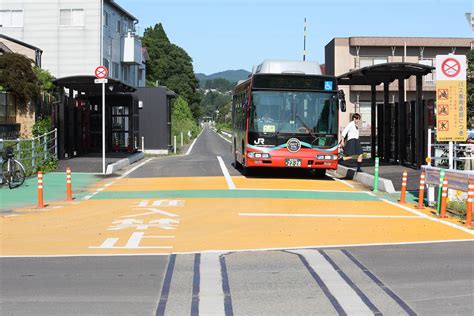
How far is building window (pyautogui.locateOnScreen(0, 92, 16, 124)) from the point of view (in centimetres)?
2378

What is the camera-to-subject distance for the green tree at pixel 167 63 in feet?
372

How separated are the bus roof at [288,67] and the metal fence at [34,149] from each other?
26.0ft

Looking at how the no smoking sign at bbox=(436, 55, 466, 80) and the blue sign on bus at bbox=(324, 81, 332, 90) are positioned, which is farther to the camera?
the blue sign on bus at bbox=(324, 81, 332, 90)

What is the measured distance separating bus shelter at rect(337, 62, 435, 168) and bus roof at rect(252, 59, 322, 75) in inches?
77.0

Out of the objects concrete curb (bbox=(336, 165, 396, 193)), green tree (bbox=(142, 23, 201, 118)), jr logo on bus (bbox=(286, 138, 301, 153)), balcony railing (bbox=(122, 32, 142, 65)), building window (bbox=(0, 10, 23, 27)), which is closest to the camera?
concrete curb (bbox=(336, 165, 396, 193))

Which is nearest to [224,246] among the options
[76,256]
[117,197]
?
[76,256]

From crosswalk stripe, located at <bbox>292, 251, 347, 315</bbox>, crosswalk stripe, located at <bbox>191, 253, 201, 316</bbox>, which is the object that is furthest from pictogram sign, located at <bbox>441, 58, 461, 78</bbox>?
crosswalk stripe, located at <bbox>191, 253, 201, 316</bbox>

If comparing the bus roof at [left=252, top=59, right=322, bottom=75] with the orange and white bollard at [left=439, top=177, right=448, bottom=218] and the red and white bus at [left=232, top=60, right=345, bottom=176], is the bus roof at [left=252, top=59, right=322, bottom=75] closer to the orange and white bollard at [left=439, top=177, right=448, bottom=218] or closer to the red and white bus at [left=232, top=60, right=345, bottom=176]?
the red and white bus at [left=232, top=60, right=345, bottom=176]

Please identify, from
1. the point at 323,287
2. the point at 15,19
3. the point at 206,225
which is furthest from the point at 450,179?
the point at 15,19

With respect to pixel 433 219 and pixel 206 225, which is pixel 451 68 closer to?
pixel 433 219

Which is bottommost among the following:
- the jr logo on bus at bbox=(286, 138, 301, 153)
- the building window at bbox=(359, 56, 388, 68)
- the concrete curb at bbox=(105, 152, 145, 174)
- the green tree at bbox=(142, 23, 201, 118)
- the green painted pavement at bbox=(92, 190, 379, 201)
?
the green painted pavement at bbox=(92, 190, 379, 201)

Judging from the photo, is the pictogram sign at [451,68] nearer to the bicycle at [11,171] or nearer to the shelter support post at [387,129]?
the shelter support post at [387,129]

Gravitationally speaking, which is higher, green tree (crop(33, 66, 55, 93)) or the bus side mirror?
green tree (crop(33, 66, 55, 93))

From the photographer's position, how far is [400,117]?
987 inches
